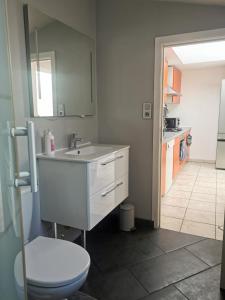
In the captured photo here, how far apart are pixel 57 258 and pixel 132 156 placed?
151cm

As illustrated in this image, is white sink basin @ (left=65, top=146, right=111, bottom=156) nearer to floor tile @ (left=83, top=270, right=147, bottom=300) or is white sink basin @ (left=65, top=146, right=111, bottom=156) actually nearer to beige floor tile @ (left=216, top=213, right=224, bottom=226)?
floor tile @ (left=83, top=270, right=147, bottom=300)

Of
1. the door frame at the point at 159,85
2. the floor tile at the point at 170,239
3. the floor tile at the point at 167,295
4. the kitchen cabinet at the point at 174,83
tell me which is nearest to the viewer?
the floor tile at the point at 167,295

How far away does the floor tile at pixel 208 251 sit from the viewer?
2080 mm

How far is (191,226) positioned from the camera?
8.87 feet

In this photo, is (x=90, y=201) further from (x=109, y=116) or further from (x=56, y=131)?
(x=109, y=116)

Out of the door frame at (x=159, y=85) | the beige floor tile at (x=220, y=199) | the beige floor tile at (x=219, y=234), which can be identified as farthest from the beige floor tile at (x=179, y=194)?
the door frame at (x=159, y=85)

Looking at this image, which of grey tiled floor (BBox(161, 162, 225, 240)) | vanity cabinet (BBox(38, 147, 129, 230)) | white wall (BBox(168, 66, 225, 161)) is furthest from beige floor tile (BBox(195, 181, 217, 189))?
vanity cabinet (BBox(38, 147, 129, 230))

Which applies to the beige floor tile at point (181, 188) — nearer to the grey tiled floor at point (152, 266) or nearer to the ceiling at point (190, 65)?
the grey tiled floor at point (152, 266)

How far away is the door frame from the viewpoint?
217cm

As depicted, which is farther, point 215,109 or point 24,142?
point 215,109

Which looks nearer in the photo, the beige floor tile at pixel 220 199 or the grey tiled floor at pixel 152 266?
the grey tiled floor at pixel 152 266

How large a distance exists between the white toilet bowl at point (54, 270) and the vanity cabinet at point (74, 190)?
13.5 inches

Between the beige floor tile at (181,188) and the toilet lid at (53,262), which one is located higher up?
the toilet lid at (53,262)

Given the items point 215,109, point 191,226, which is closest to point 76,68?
point 191,226
